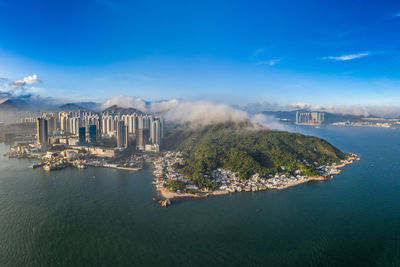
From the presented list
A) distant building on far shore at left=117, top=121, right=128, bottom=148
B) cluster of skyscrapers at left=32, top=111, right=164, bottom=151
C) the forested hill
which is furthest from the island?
distant building on far shore at left=117, top=121, right=128, bottom=148

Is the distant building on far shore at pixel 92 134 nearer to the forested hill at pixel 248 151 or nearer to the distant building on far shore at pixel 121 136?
the distant building on far shore at pixel 121 136

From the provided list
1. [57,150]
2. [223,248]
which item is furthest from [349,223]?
[57,150]

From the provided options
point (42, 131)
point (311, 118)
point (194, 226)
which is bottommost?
point (194, 226)

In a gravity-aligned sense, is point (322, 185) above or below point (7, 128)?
below

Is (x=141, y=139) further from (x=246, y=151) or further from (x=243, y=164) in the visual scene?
(x=243, y=164)

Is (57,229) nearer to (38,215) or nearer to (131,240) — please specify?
(38,215)

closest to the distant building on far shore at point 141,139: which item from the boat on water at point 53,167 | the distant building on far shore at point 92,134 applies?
the distant building on far shore at point 92,134

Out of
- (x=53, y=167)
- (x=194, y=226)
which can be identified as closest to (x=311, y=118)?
(x=53, y=167)
